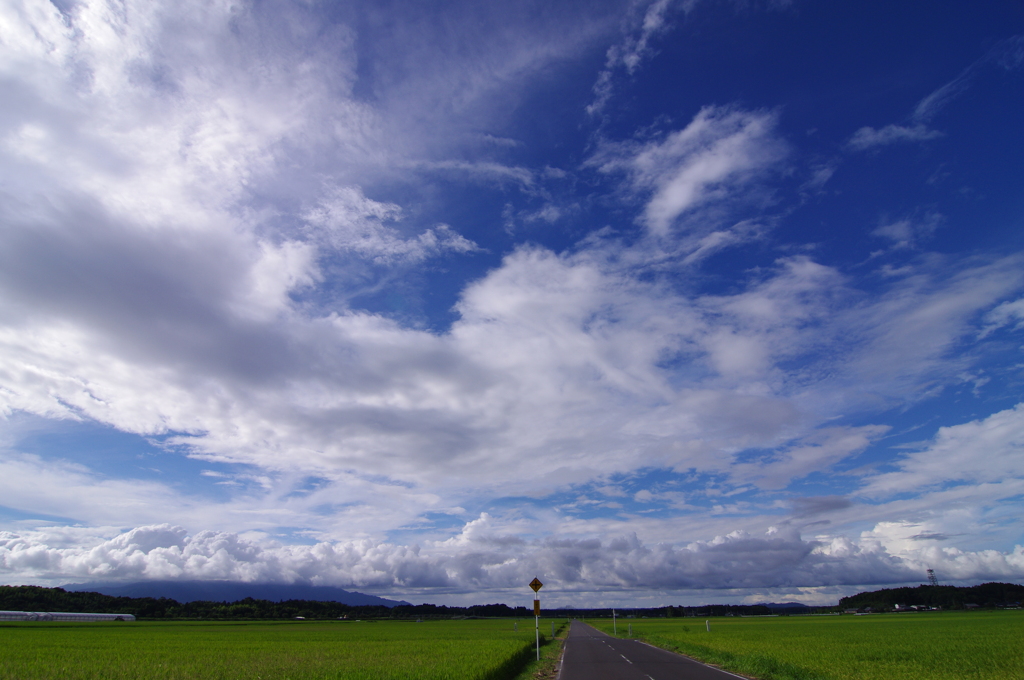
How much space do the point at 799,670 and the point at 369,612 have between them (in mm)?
204437

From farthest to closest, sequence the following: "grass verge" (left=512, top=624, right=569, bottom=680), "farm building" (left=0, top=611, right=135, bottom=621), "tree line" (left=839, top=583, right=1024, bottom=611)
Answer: "tree line" (left=839, top=583, right=1024, bottom=611), "farm building" (left=0, top=611, right=135, bottom=621), "grass verge" (left=512, top=624, right=569, bottom=680)

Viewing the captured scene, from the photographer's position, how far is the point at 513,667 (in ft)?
77.3

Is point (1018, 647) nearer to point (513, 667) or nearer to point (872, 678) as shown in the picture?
point (872, 678)

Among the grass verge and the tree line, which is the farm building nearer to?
the grass verge

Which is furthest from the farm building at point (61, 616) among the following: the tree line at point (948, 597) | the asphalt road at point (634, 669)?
the tree line at point (948, 597)

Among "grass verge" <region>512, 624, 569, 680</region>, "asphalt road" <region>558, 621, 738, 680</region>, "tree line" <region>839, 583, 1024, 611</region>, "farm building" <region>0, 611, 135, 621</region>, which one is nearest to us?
"asphalt road" <region>558, 621, 738, 680</region>

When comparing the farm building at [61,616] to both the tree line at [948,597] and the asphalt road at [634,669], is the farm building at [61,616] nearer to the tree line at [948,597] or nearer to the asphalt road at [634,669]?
the asphalt road at [634,669]

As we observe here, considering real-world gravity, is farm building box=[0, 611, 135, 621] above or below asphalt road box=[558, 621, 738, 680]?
below

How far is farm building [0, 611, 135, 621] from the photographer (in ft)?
355

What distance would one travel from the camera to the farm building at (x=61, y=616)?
108250 mm

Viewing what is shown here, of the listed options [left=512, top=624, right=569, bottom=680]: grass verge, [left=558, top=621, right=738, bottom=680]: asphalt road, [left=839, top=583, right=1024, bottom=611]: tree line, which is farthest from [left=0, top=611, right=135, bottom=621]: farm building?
[left=839, top=583, right=1024, bottom=611]: tree line

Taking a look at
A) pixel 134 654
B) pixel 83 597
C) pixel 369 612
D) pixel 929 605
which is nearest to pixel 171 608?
pixel 83 597

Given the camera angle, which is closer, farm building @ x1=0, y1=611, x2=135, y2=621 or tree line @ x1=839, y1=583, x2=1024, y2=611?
farm building @ x1=0, y1=611, x2=135, y2=621

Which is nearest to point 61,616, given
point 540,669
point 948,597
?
point 540,669
